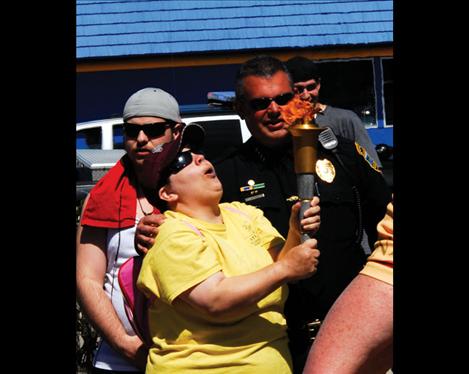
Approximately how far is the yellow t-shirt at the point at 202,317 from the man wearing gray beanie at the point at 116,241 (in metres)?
0.35

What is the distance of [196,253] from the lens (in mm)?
3529

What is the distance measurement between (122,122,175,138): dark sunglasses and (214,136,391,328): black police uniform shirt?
0.29 metres

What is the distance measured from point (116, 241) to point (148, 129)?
1.66ft

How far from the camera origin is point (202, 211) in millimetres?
3791

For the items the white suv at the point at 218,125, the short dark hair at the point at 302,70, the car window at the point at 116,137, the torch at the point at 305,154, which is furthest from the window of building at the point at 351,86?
the torch at the point at 305,154

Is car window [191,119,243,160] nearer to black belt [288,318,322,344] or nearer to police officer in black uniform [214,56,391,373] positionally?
police officer in black uniform [214,56,391,373]

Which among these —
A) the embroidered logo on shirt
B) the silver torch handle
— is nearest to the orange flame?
the silver torch handle

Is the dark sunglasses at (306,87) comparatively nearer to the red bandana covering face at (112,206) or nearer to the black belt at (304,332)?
the red bandana covering face at (112,206)

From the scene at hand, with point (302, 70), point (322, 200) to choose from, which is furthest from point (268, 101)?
point (302, 70)

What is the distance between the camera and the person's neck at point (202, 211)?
3.79 m

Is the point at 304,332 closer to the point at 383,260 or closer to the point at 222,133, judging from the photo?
the point at 383,260

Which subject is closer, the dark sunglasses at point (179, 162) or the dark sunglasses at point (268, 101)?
the dark sunglasses at point (179, 162)

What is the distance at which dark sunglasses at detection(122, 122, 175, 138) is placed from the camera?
14.0 feet
